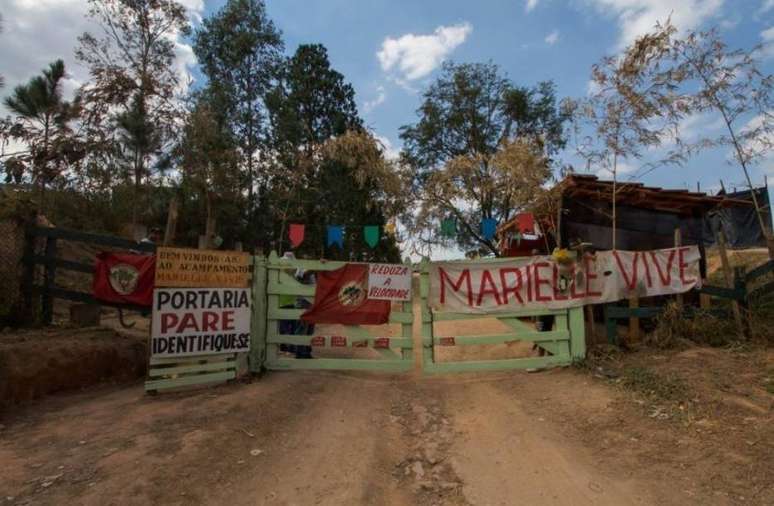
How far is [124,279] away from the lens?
7234 mm

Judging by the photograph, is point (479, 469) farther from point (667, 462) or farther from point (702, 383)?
point (702, 383)

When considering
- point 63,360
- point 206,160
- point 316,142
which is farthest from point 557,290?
point 316,142

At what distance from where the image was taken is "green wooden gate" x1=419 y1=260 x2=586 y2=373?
7.30 metres

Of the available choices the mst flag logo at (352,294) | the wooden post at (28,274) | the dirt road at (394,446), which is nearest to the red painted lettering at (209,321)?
the dirt road at (394,446)

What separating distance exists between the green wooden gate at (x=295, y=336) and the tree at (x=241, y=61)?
22.0 meters

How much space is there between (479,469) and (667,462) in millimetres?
1647

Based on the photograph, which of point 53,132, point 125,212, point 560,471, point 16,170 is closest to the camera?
point 560,471

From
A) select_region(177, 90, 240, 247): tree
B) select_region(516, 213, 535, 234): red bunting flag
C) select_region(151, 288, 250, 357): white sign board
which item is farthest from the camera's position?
select_region(177, 90, 240, 247): tree

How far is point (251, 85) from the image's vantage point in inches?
1164

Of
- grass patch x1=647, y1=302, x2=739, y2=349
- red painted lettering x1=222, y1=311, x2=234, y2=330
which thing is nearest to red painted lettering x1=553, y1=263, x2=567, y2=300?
grass patch x1=647, y1=302, x2=739, y2=349

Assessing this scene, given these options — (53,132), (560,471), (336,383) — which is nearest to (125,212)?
(53,132)

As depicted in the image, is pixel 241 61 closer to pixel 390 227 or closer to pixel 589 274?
pixel 390 227

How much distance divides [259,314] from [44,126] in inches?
617

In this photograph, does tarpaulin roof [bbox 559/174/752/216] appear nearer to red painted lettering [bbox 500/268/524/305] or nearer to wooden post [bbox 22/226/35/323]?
red painted lettering [bbox 500/268/524/305]
